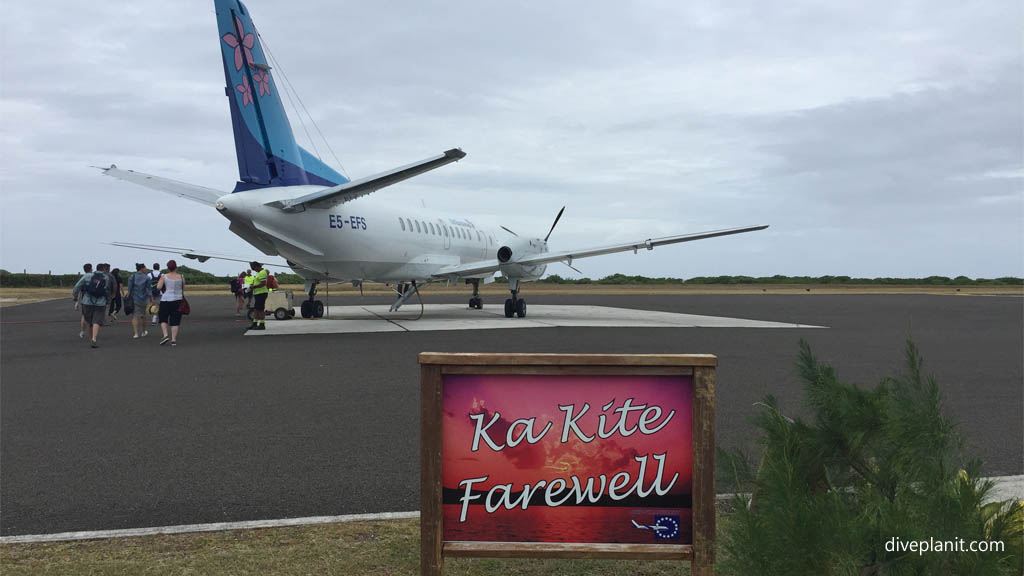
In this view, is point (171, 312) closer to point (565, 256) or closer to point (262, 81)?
point (262, 81)

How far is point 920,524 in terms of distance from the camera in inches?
86.4

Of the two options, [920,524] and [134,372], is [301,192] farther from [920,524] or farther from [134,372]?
[920,524]

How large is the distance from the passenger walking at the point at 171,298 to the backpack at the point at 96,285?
1.21 metres

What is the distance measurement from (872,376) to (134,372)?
11.5 metres

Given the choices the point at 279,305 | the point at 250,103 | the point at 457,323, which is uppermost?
the point at 250,103

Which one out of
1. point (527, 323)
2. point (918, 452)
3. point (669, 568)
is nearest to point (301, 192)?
point (527, 323)

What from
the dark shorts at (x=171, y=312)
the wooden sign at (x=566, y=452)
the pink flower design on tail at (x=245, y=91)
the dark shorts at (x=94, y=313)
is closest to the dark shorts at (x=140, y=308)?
the dark shorts at (x=94, y=313)

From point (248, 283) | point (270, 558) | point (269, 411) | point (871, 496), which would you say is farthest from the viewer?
point (248, 283)

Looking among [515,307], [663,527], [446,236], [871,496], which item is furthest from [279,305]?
[871,496]

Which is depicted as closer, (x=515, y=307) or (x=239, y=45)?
(x=239, y=45)

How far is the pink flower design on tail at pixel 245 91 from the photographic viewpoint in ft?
59.7

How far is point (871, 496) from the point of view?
7.77ft

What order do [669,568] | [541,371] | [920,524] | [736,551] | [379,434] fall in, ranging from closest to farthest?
[920,524] < [736,551] < [541,371] < [669,568] < [379,434]

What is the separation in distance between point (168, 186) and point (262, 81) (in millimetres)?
4160
